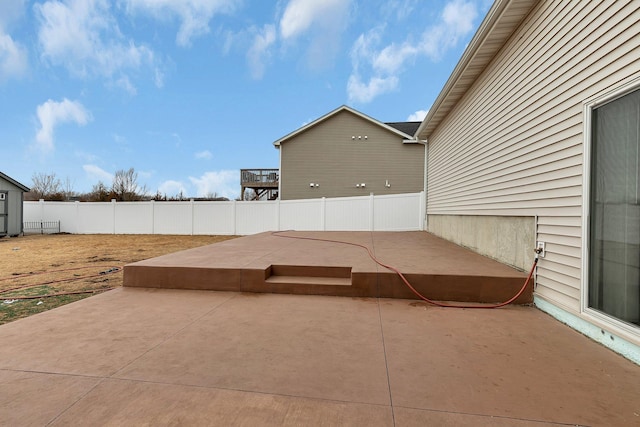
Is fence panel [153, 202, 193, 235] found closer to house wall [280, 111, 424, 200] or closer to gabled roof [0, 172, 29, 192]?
house wall [280, 111, 424, 200]

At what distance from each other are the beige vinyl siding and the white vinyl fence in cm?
531

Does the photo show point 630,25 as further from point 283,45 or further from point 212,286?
point 283,45

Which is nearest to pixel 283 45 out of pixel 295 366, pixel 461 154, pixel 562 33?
pixel 461 154

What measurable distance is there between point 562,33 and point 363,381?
3.80 metres

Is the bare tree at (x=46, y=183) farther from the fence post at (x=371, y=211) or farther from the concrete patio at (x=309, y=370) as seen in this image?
the concrete patio at (x=309, y=370)

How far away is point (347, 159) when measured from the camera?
14.1m

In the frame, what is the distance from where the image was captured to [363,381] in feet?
5.55

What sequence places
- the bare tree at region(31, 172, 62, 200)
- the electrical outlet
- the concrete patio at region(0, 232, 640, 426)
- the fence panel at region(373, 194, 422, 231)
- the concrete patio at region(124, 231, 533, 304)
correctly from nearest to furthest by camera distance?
1. the concrete patio at region(0, 232, 640, 426)
2. the electrical outlet
3. the concrete patio at region(124, 231, 533, 304)
4. the fence panel at region(373, 194, 422, 231)
5. the bare tree at region(31, 172, 62, 200)

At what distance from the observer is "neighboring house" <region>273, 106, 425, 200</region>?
1395 centimetres

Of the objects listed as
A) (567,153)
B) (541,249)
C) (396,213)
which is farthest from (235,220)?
(567,153)

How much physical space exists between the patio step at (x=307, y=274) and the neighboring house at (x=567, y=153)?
7.41 ft

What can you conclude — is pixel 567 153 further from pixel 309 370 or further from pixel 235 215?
pixel 235 215

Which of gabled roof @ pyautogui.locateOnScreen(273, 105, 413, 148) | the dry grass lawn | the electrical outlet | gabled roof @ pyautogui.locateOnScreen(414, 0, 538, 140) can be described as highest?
gabled roof @ pyautogui.locateOnScreen(273, 105, 413, 148)

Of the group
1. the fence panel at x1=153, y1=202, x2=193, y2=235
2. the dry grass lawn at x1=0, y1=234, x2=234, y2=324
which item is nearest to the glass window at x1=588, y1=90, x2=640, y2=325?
the dry grass lawn at x1=0, y1=234, x2=234, y2=324
